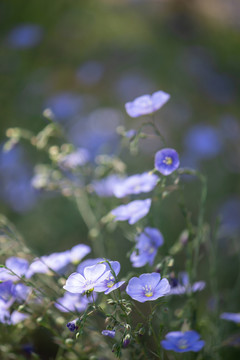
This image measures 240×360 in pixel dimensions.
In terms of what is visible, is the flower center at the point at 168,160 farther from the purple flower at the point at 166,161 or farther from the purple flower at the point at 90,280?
the purple flower at the point at 90,280

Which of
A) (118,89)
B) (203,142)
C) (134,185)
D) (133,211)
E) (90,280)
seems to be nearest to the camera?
(90,280)

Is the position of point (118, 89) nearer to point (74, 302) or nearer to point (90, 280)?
point (74, 302)

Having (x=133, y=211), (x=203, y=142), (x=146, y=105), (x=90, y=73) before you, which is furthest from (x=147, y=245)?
(x=90, y=73)

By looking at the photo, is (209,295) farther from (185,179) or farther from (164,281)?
(164,281)

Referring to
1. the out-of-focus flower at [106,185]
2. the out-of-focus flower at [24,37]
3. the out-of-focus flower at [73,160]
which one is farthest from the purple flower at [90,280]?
the out-of-focus flower at [24,37]

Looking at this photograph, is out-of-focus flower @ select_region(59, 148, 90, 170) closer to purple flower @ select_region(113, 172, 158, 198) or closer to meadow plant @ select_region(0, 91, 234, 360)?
meadow plant @ select_region(0, 91, 234, 360)
